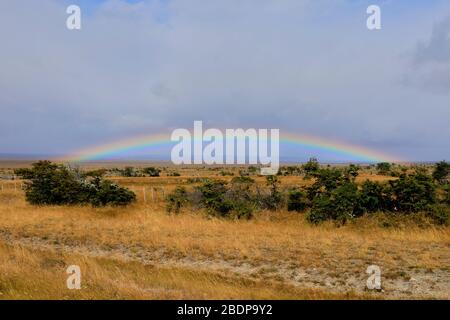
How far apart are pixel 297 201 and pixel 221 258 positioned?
10.9 m

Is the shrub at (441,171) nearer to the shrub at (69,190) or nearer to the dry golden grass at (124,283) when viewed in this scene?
the shrub at (69,190)

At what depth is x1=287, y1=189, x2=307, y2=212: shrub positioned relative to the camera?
2241cm

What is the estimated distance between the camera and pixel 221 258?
1226 centimetres

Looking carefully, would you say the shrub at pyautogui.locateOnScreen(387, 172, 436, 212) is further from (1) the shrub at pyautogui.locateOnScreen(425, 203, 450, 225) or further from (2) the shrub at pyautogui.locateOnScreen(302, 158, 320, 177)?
(2) the shrub at pyautogui.locateOnScreen(302, 158, 320, 177)

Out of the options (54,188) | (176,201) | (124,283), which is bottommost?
(124,283)

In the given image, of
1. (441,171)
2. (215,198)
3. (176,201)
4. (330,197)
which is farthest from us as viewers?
(441,171)

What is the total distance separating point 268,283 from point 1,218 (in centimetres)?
1670

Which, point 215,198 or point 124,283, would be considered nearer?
point 124,283

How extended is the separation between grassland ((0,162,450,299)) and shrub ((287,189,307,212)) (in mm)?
1972

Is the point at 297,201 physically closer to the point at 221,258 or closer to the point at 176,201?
the point at 176,201

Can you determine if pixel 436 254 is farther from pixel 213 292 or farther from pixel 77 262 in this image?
pixel 77 262

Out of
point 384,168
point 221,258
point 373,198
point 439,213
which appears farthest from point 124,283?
point 384,168

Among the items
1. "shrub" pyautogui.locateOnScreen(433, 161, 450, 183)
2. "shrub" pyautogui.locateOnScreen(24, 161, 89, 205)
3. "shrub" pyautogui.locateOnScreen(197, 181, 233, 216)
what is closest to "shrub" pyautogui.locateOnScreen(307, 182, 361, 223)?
"shrub" pyautogui.locateOnScreen(197, 181, 233, 216)
